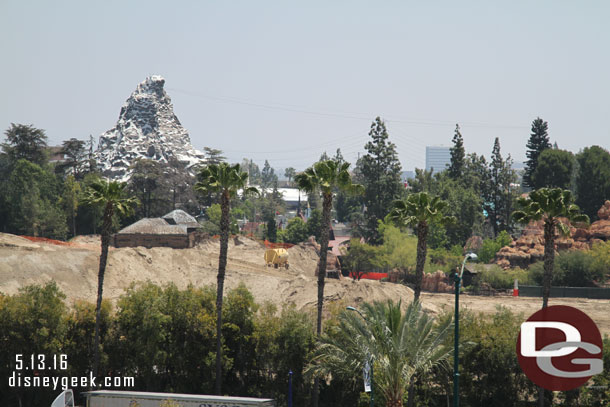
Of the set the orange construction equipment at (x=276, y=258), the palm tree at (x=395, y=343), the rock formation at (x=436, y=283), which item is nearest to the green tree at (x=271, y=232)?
the orange construction equipment at (x=276, y=258)

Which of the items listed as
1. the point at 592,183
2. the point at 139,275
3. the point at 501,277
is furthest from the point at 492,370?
the point at 592,183

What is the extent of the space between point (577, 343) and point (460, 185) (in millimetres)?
100614

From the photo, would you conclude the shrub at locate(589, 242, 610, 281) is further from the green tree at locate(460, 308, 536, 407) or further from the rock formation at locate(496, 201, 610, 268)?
the green tree at locate(460, 308, 536, 407)

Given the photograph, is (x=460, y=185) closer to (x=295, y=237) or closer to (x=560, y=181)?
(x=560, y=181)

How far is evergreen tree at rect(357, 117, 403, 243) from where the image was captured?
134500mm

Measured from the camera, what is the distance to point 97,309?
47531 millimetres

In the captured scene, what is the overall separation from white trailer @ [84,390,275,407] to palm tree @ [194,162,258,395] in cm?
704

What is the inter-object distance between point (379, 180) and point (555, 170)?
33.4 meters

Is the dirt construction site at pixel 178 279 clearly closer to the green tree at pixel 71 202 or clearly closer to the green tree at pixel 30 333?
the green tree at pixel 30 333

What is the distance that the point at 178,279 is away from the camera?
84.2m

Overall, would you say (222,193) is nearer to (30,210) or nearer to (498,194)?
(30,210)

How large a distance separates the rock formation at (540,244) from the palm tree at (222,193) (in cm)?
6977

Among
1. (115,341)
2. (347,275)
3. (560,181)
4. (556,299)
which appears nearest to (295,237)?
(347,275)

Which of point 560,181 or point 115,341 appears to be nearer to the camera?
point 115,341
